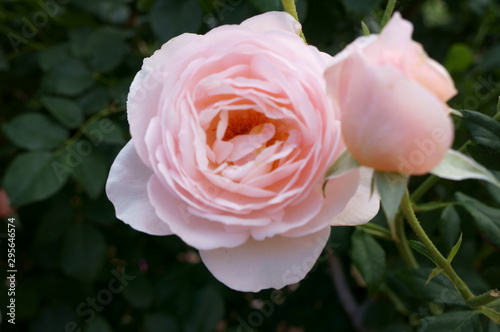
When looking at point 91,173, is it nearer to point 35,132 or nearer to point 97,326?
point 35,132

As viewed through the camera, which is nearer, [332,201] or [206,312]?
[332,201]

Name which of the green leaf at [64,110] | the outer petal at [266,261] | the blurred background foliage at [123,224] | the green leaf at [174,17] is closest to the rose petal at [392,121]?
the outer petal at [266,261]

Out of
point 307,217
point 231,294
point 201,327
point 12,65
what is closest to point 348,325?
point 231,294

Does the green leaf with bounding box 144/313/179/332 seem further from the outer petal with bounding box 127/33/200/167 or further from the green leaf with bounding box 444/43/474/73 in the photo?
the green leaf with bounding box 444/43/474/73

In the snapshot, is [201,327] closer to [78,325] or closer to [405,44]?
[78,325]

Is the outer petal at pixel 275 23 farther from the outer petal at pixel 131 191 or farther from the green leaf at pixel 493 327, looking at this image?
the green leaf at pixel 493 327

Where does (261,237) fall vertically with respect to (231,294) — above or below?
above

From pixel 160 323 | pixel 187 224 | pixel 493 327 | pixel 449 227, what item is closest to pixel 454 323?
pixel 493 327
